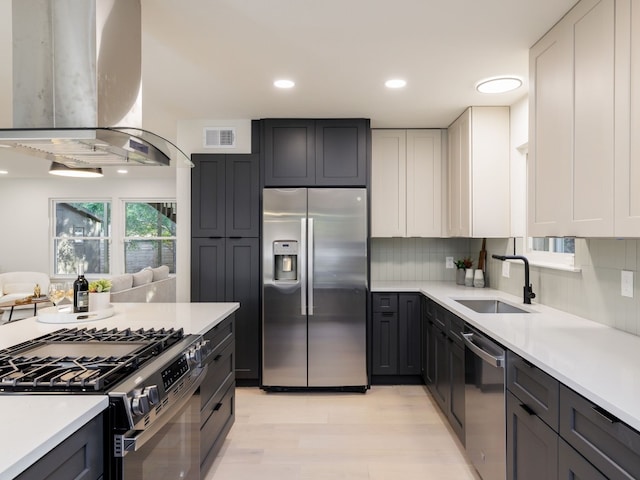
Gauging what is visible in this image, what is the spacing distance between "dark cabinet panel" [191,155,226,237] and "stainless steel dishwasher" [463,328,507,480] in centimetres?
238

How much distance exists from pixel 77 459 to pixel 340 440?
78.9 inches

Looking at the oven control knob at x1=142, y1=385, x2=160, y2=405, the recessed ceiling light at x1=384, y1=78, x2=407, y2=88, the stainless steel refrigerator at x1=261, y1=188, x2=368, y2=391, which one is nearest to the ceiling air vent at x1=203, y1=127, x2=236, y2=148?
the stainless steel refrigerator at x1=261, y1=188, x2=368, y2=391

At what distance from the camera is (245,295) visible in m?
3.73

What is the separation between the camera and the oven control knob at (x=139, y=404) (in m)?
1.25

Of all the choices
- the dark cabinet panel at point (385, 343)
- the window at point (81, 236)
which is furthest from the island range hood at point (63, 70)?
the window at point (81, 236)

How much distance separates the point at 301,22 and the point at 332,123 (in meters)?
1.66

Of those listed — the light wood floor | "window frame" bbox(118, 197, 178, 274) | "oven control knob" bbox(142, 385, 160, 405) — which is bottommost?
the light wood floor

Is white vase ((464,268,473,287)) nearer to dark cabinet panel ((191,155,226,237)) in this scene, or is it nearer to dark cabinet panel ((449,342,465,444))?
dark cabinet panel ((449,342,465,444))

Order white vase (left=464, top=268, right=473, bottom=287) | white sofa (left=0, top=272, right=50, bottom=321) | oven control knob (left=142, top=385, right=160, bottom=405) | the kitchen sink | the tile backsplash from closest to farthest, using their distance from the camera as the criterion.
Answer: oven control knob (left=142, top=385, right=160, bottom=405) → the tile backsplash → the kitchen sink → white vase (left=464, top=268, right=473, bottom=287) → white sofa (left=0, top=272, right=50, bottom=321)

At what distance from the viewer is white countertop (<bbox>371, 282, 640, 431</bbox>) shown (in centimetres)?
119

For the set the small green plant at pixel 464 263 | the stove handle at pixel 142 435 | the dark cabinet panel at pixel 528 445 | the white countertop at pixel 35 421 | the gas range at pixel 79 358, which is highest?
the small green plant at pixel 464 263

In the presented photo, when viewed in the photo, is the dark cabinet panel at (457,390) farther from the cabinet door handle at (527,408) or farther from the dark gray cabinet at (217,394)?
the dark gray cabinet at (217,394)

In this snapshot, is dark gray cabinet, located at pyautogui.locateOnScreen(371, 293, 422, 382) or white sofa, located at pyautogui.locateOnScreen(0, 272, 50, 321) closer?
dark gray cabinet, located at pyautogui.locateOnScreen(371, 293, 422, 382)

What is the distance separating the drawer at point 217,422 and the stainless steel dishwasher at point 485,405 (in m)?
1.48
